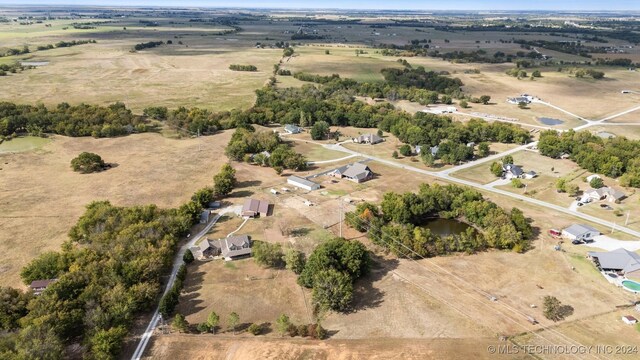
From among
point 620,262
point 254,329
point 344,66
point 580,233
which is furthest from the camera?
point 344,66

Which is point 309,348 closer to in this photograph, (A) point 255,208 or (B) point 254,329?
(B) point 254,329

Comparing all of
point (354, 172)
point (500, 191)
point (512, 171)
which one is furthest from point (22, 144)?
point (512, 171)

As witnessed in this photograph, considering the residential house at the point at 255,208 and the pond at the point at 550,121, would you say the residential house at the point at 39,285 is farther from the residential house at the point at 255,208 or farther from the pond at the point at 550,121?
the pond at the point at 550,121

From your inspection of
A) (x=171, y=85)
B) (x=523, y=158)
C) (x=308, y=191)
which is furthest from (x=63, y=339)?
(x=171, y=85)

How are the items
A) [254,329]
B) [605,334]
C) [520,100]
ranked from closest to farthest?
[254,329] → [605,334] → [520,100]

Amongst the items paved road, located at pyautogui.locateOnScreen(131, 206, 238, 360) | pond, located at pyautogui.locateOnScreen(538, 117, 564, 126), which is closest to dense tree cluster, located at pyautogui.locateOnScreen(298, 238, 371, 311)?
paved road, located at pyautogui.locateOnScreen(131, 206, 238, 360)

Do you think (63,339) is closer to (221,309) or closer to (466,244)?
(221,309)
